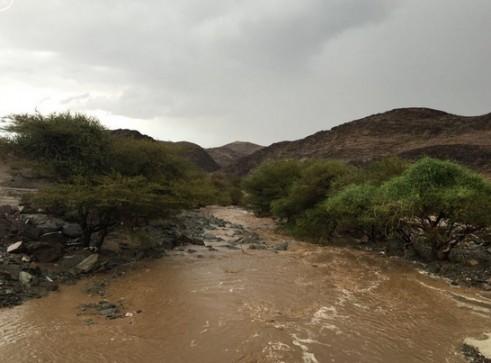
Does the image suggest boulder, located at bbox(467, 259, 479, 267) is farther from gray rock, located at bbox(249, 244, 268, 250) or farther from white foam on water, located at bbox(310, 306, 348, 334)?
gray rock, located at bbox(249, 244, 268, 250)

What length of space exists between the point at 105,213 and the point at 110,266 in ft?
7.19

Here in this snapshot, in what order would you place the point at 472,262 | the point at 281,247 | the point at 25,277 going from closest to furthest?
the point at 25,277 → the point at 472,262 → the point at 281,247

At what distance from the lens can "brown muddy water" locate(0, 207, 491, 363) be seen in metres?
7.77

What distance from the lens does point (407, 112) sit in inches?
2997

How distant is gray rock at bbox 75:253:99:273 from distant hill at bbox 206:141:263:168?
122 m

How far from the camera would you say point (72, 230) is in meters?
15.8

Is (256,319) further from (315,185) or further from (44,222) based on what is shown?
(315,185)

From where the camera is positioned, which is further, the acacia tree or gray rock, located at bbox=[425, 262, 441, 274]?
gray rock, located at bbox=[425, 262, 441, 274]

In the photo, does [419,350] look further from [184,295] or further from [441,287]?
[184,295]

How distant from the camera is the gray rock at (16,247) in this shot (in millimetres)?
13398

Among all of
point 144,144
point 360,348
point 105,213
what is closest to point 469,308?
point 360,348

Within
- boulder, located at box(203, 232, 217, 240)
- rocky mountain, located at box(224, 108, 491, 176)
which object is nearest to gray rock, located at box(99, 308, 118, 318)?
boulder, located at box(203, 232, 217, 240)

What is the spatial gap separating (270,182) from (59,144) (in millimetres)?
17482

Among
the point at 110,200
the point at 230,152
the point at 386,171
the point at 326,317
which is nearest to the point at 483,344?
the point at 326,317
